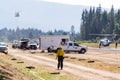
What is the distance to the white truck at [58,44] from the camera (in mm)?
64562

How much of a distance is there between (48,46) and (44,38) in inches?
100

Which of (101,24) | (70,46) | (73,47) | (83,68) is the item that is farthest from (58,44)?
(101,24)

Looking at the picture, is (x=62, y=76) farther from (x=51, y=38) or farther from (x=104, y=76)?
(x=51, y=38)

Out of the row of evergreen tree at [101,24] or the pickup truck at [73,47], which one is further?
the row of evergreen tree at [101,24]

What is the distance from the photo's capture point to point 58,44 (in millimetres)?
68375

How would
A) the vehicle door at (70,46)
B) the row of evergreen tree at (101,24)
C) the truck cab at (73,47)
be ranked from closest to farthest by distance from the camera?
the truck cab at (73,47) < the vehicle door at (70,46) < the row of evergreen tree at (101,24)

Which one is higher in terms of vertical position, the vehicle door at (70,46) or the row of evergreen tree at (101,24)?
the row of evergreen tree at (101,24)

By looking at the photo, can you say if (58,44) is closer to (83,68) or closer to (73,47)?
(73,47)

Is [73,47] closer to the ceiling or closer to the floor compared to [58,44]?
closer to the floor

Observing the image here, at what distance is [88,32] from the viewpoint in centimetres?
18650

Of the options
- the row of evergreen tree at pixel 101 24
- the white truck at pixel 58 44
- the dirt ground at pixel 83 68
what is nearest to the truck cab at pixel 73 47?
the white truck at pixel 58 44

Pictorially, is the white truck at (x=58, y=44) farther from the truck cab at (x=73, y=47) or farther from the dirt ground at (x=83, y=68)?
the dirt ground at (x=83, y=68)

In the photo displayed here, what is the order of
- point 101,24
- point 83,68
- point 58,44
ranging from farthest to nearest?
point 101,24 < point 58,44 < point 83,68

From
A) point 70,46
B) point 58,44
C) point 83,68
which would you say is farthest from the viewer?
point 58,44
